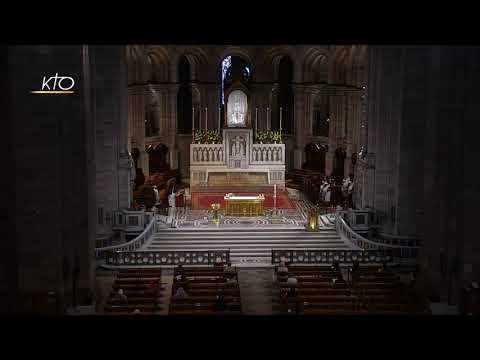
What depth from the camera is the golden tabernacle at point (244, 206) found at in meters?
29.9

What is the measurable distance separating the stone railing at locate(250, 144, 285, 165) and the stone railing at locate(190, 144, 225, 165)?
1711 millimetres

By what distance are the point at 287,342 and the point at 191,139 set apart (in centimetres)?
3473

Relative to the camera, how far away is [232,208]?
30031mm

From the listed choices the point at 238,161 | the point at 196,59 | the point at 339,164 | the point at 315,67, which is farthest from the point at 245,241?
the point at 196,59

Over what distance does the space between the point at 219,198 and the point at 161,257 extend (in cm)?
845

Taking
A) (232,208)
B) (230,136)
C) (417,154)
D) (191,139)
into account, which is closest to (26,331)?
(417,154)

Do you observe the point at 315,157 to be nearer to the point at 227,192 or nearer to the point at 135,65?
the point at 227,192

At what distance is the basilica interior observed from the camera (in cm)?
1791

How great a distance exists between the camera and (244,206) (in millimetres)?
29969

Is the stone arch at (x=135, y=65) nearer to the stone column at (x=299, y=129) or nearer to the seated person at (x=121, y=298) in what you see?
the stone column at (x=299, y=129)

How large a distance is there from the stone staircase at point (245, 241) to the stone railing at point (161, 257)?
0.92 m

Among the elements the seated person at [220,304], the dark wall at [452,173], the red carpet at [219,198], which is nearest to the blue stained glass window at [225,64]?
the red carpet at [219,198]

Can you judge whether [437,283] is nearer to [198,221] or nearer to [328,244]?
[328,244]

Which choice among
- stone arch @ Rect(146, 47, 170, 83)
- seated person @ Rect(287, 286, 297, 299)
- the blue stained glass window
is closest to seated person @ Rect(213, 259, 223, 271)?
seated person @ Rect(287, 286, 297, 299)
